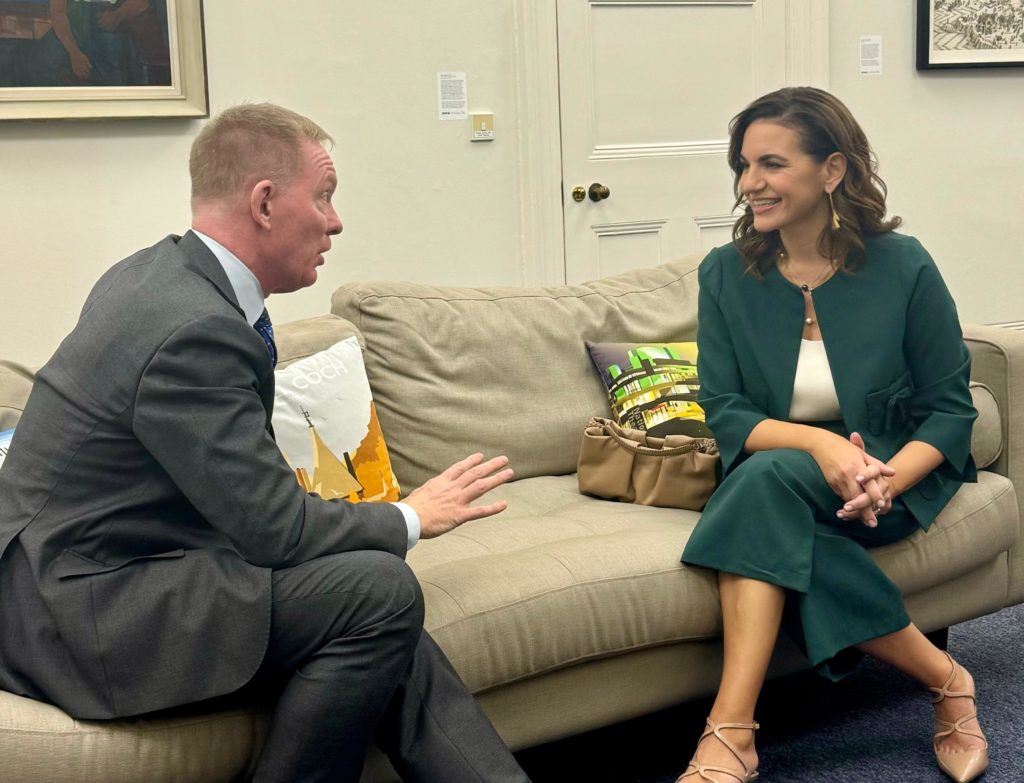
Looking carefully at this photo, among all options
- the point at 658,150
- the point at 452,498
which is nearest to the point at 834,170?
the point at 452,498

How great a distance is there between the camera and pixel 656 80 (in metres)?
4.14

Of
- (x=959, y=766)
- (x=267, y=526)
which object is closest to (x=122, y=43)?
(x=267, y=526)

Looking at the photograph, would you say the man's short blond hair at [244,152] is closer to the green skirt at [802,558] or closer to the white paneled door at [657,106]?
the green skirt at [802,558]

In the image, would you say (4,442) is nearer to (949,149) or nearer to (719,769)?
(719,769)

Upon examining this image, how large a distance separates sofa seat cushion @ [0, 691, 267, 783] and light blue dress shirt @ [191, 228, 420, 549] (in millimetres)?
341

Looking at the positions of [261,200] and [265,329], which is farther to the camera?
[265,329]

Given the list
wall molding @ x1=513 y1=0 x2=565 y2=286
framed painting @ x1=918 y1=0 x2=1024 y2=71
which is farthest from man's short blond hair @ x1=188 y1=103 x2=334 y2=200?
framed painting @ x1=918 y1=0 x2=1024 y2=71

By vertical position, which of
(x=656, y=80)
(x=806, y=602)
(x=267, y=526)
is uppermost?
(x=656, y=80)

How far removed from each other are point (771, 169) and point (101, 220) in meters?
1.98

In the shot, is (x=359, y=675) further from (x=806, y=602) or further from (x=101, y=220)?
(x=101, y=220)

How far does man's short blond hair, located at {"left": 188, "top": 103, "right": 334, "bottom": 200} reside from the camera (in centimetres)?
165

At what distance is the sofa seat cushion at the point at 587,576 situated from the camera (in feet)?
6.19

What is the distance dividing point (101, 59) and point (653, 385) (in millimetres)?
1770

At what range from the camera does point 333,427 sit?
2332 millimetres
